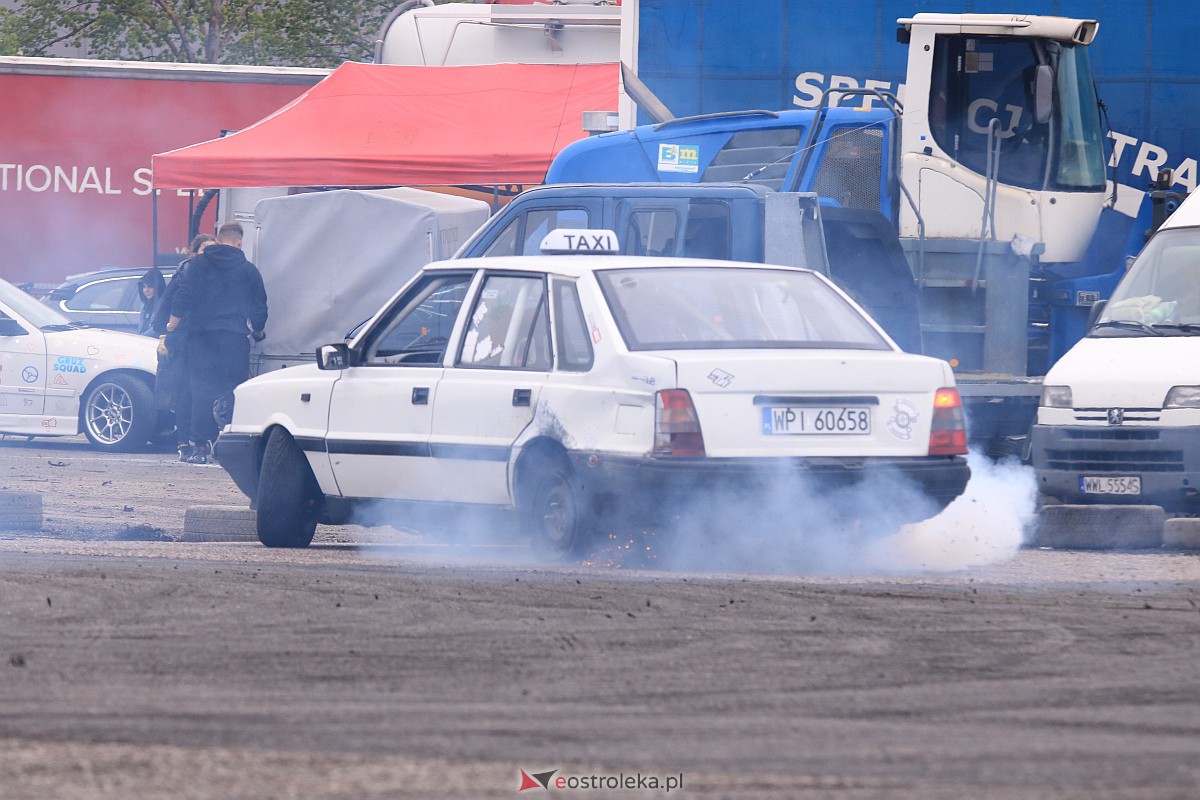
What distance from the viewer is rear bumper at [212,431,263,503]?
10062 millimetres

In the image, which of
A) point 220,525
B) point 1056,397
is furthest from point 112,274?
point 1056,397

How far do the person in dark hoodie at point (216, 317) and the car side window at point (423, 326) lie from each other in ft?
20.7

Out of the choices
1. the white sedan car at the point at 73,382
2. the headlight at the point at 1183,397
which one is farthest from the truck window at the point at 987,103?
the white sedan car at the point at 73,382

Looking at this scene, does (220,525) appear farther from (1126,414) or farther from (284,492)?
(1126,414)

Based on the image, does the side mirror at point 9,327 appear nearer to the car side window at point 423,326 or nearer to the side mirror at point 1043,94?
the car side window at point 423,326

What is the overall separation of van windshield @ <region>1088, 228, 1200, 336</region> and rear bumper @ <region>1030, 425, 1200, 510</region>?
74 centimetres

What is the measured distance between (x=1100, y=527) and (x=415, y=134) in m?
10.8

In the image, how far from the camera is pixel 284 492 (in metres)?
9.76

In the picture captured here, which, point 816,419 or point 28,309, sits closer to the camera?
point 816,419

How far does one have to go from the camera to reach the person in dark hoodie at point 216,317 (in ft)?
51.2

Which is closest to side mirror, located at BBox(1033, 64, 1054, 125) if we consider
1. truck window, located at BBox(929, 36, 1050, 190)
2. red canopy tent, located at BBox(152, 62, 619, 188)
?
truck window, located at BBox(929, 36, 1050, 190)

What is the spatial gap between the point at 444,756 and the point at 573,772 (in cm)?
36

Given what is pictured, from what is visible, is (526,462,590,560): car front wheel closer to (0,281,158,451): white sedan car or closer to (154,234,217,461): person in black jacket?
(154,234,217,461): person in black jacket

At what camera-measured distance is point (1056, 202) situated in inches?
511
